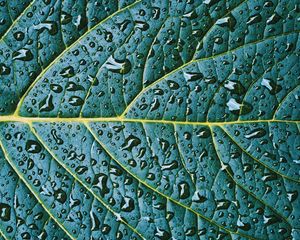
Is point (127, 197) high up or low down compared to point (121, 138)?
down

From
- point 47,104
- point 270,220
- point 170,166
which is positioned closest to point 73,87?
point 47,104

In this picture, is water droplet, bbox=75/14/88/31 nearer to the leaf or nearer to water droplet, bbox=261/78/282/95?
the leaf

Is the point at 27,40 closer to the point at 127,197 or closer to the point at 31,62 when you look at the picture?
the point at 31,62

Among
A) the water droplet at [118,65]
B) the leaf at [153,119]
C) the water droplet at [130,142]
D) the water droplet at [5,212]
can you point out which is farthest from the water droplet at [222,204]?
the water droplet at [5,212]

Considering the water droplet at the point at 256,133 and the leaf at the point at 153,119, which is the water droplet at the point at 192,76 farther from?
the water droplet at the point at 256,133

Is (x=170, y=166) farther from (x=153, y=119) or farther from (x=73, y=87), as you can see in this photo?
(x=73, y=87)

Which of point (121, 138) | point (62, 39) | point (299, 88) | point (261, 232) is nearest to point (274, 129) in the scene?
point (299, 88)

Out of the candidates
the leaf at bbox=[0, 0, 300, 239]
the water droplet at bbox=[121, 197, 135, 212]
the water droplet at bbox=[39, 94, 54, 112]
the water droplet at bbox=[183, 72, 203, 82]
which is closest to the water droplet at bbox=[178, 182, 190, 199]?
the leaf at bbox=[0, 0, 300, 239]

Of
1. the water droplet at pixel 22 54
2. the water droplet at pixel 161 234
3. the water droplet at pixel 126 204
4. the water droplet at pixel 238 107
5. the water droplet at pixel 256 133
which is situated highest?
the water droplet at pixel 22 54
